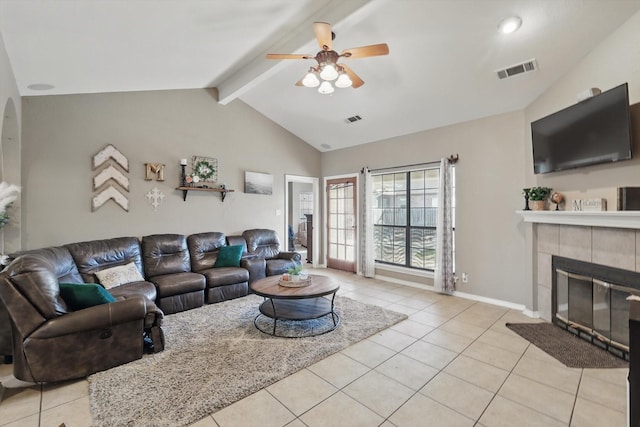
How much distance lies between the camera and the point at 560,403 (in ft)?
6.97

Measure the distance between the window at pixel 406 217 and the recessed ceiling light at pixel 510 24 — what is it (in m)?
2.25

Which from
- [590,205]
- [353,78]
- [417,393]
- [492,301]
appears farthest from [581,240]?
[353,78]

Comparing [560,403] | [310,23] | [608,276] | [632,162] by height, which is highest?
[310,23]

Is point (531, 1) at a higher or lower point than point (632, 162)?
higher

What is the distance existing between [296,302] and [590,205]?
3.36 meters

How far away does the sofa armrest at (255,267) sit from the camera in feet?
15.6

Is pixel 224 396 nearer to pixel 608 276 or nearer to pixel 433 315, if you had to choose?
pixel 433 315

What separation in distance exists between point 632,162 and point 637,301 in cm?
186

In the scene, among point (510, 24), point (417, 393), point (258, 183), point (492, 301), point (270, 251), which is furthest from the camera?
point (258, 183)

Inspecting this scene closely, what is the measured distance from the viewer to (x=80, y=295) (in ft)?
8.32

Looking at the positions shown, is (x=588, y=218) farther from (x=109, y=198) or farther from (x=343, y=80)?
(x=109, y=198)

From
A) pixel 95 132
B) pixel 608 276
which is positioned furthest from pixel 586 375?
pixel 95 132

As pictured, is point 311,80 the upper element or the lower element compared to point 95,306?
upper

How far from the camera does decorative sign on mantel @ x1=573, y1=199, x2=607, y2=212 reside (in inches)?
115
